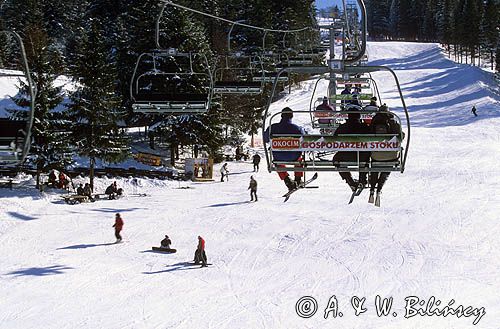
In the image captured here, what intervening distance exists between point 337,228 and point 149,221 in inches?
292

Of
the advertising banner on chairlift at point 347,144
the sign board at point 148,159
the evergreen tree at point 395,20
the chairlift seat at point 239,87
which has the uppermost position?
the evergreen tree at point 395,20

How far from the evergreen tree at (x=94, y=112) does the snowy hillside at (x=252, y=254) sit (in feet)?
7.21

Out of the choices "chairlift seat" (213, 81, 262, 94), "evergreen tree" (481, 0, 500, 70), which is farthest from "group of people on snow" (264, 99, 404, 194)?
"evergreen tree" (481, 0, 500, 70)

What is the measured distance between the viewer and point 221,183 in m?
32.9

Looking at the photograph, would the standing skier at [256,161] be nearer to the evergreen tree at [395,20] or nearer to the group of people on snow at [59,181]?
the group of people on snow at [59,181]

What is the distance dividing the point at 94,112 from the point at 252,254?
15686 mm

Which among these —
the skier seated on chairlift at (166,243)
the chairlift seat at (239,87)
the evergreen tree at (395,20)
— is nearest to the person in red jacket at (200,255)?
the skier seated on chairlift at (166,243)

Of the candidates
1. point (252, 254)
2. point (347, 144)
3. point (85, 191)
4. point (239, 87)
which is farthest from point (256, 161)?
point (347, 144)

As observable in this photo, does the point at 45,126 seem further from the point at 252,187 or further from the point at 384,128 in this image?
the point at 384,128

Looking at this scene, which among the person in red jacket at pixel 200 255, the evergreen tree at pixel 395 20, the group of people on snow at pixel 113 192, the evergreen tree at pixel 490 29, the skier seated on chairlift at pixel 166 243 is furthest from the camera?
the evergreen tree at pixel 395 20

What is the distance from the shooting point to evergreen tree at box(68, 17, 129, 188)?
1242 inches

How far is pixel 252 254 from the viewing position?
19.6 m

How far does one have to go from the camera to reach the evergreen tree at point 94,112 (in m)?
31.5

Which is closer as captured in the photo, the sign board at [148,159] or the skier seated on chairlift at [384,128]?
the skier seated on chairlift at [384,128]
